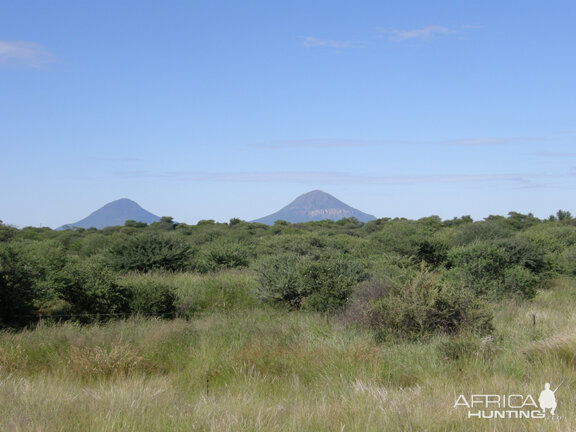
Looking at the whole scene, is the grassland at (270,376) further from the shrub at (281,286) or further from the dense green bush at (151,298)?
the shrub at (281,286)

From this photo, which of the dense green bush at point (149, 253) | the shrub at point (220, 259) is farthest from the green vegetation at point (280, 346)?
the shrub at point (220, 259)

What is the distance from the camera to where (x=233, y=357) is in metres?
7.81

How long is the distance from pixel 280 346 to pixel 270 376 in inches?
57.5

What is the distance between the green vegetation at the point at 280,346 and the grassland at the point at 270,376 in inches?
1.1

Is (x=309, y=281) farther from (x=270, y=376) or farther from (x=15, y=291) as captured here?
(x=270, y=376)

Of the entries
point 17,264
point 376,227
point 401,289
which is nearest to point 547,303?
point 401,289

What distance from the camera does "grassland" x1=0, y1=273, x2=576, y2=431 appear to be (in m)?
4.75

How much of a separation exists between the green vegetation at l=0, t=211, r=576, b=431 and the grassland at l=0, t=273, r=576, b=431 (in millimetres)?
27

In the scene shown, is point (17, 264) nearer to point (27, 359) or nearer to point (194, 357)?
point (27, 359)

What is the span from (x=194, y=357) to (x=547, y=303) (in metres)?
10.0

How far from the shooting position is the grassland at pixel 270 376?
4750 mm

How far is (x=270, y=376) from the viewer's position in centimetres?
701

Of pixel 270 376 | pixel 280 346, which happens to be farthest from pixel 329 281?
pixel 270 376

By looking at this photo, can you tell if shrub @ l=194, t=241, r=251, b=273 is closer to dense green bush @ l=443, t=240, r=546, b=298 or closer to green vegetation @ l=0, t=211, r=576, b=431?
green vegetation @ l=0, t=211, r=576, b=431
